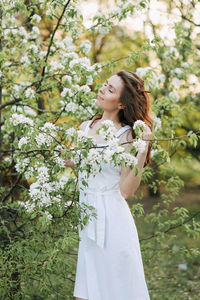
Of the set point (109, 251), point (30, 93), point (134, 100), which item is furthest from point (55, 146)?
point (30, 93)

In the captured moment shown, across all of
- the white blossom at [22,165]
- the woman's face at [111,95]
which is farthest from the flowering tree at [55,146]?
the woman's face at [111,95]

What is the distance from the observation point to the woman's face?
2.68m

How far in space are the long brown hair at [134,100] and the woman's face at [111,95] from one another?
0.08ft

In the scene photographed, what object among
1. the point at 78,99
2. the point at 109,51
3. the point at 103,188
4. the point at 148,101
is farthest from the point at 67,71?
the point at 109,51

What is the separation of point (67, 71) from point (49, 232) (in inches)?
49.3

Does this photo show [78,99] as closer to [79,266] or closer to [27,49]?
[27,49]

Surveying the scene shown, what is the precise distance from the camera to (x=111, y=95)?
268 cm

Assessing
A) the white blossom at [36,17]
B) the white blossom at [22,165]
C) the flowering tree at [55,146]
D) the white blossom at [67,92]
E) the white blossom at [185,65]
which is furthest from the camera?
the white blossom at [185,65]

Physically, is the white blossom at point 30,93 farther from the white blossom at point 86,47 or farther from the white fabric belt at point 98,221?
the white fabric belt at point 98,221

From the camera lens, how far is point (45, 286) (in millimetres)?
2775

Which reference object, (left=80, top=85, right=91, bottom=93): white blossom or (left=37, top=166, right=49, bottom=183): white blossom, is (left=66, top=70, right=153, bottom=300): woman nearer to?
(left=37, top=166, right=49, bottom=183): white blossom

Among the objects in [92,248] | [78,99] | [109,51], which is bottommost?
[92,248]

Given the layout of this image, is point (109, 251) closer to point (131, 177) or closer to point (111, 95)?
point (131, 177)

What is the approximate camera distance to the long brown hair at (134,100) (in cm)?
269
